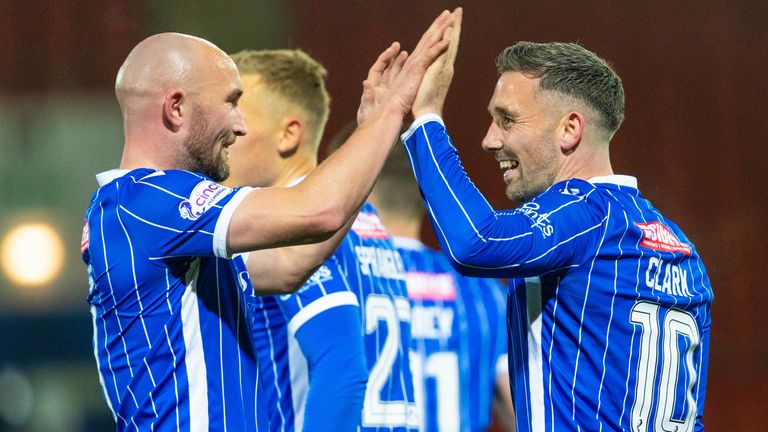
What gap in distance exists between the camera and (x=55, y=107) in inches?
251

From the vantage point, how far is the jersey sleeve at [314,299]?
3133 millimetres

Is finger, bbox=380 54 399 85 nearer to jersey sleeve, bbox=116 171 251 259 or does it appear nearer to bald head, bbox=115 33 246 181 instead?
bald head, bbox=115 33 246 181

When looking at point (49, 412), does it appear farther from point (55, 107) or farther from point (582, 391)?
point (582, 391)

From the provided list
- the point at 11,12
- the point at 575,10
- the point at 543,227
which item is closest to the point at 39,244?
the point at 11,12

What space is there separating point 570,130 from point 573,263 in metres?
0.41

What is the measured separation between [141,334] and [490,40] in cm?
465

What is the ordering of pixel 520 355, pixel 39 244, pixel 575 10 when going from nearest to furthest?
pixel 520 355 → pixel 39 244 → pixel 575 10

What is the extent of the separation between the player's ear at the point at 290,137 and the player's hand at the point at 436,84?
1134 mm

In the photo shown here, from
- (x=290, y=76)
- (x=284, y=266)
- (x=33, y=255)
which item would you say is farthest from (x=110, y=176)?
(x=33, y=255)

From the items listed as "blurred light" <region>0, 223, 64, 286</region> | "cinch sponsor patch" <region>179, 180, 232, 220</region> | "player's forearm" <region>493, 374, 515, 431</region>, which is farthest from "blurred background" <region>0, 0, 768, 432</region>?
"cinch sponsor patch" <region>179, 180, 232, 220</region>

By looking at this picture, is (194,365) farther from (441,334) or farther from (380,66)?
(441,334)

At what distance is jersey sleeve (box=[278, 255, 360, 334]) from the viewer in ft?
A: 10.3

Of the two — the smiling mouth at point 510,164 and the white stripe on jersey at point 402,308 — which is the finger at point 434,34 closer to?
the smiling mouth at point 510,164

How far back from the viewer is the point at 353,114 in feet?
20.5
